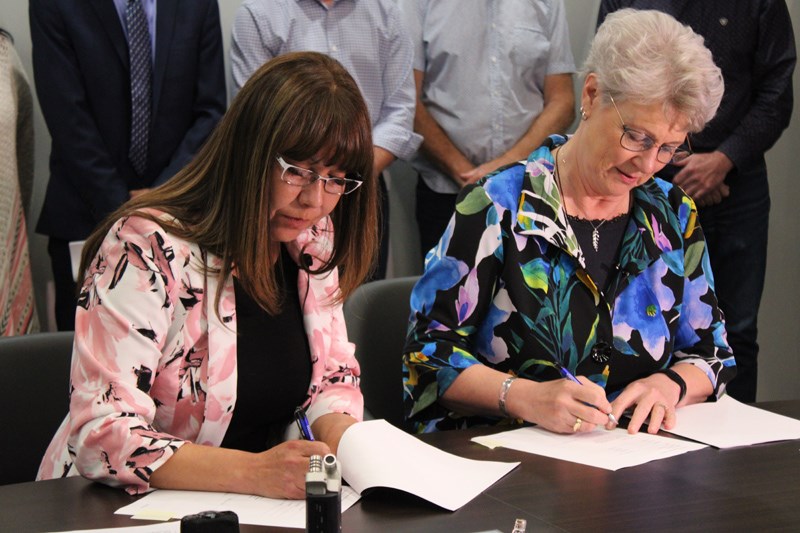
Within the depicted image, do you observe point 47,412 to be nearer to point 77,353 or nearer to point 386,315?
point 77,353

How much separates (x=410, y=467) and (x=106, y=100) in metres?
2.16

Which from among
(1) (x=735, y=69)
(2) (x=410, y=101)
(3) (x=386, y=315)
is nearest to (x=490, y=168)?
(2) (x=410, y=101)

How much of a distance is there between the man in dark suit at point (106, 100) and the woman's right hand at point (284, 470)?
1904 millimetres

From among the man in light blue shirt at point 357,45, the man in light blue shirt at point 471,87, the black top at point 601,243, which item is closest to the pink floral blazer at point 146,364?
the black top at point 601,243

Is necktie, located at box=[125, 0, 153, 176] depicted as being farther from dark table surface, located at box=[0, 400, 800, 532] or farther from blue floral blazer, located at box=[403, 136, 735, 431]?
dark table surface, located at box=[0, 400, 800, 532]

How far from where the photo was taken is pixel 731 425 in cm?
208

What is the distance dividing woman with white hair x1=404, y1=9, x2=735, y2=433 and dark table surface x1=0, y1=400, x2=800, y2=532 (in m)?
0.34

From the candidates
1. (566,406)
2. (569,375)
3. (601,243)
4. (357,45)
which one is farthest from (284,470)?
(357,45)

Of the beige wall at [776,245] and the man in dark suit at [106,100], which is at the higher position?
the man in dark suit at [106,100]

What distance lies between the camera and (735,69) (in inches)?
150

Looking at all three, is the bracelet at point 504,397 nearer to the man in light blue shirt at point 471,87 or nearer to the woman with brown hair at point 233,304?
the woman with brown hair at point 233,304

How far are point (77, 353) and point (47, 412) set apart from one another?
51cm

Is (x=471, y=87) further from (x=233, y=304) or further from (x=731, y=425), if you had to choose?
(x=233, y=304)

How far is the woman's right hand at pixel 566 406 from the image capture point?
1.96m
